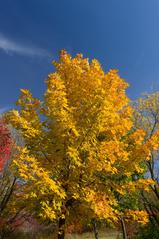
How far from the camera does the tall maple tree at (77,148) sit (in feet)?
30.3

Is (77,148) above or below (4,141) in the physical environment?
below

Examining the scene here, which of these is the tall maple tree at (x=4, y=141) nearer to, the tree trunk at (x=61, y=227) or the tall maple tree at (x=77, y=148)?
the tall maple tree at (x=77, y=148)

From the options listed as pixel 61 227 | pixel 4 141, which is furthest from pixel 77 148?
pixel 4 141

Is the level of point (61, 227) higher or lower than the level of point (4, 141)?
lower

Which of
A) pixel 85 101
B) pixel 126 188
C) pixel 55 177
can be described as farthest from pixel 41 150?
pixel 126 188

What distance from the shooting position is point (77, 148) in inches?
388

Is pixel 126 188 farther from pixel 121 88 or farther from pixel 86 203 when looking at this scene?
pixel 121 88

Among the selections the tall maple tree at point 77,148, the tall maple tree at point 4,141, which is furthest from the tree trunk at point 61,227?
the tall maple tree at point 4,141

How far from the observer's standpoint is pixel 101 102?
Answer: 32.4 feet

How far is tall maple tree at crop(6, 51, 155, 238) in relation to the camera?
9.23m

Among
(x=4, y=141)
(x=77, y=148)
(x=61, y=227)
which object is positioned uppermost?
(x=4, y=141)

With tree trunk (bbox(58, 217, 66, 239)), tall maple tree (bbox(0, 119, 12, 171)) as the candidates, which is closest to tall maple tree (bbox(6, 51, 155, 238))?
tree trunk (bbox(58, 217, 66, 239))

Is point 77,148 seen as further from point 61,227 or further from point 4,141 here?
point 4,141

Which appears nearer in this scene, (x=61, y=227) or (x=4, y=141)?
(x=61, y=227)
